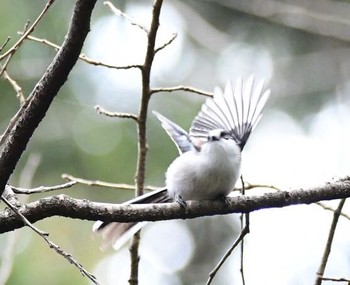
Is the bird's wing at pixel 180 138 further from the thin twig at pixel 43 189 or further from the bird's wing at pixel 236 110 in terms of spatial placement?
the thin twig at pixel 43 189

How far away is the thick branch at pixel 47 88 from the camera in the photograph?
1397 millimetres

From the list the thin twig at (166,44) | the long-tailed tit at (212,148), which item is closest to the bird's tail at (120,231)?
the long-tailed tit at (212,148)

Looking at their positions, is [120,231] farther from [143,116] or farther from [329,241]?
[329,241]

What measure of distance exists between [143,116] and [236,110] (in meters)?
0.43

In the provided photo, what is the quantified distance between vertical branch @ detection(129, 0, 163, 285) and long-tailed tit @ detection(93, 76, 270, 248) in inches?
1.8

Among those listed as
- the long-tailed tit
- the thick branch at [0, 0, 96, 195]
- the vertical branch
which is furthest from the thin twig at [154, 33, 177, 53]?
the thick branch at [0, 0, 96, 195]

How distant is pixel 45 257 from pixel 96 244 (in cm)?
66

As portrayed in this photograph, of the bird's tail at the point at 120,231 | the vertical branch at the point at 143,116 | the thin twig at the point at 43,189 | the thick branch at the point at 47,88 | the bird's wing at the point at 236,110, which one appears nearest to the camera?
the thick branch at the point at 47,88

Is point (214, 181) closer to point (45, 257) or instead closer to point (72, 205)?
point (72, 205)

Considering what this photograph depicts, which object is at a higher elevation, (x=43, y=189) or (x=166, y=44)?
(x=166, y=44)

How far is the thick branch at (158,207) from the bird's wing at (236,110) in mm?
387

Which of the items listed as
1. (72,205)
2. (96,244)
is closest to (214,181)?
(72,205)

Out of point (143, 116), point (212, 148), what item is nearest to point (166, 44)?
point (143, 116)

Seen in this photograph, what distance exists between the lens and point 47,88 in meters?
1.48
